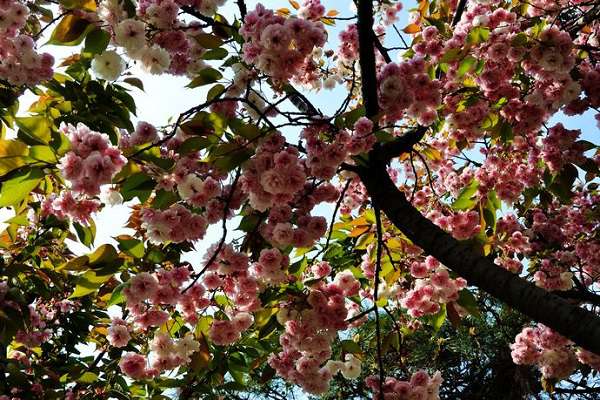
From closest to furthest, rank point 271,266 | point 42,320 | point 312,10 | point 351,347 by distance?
point 271,266 → point 351,347 → point 312,10 → point 42,320

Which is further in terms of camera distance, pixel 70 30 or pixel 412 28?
pixel 412 28

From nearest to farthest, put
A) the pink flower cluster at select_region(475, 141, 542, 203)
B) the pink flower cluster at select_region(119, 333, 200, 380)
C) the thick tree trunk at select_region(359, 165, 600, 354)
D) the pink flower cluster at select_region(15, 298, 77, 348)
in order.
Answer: the thick tree trunk at select_region(359, 165, 600, 354) → the pink flower cluster at select_region(119, 333, 200, 380) → the pink flower cluster at select_region(475, 141, 542, 203) → the pink flower cluster at select_region(15, 298, 77, 348)

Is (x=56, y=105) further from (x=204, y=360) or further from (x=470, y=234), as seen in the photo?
(x=470, y=234)

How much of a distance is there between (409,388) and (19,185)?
1769 mm

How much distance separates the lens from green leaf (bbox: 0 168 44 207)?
144 centimetres

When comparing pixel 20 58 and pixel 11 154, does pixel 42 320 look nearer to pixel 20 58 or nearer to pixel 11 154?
pixel 20 58

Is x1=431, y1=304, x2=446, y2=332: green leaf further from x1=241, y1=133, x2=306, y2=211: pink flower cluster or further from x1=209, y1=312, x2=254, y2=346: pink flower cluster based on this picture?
x1=241, y1=133, x2=306, y2=211: pink flower cluster

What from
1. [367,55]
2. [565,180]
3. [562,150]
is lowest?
[565,180]

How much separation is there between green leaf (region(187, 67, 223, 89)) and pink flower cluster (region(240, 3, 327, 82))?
14 centimetres

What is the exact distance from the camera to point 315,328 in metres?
2.29

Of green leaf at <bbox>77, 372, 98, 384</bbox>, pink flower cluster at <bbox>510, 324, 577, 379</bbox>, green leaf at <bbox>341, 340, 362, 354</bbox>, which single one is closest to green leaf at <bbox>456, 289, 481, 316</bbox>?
pink flower cluster at <bbox>510, 324, 577, 379</bbox>

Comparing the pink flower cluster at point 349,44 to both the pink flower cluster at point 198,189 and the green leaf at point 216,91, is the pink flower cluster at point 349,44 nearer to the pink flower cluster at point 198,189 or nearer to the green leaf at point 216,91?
the green leaf at point 216,91

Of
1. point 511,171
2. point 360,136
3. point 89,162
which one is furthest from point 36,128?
point 511,171

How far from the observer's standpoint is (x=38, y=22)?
2.68 m
